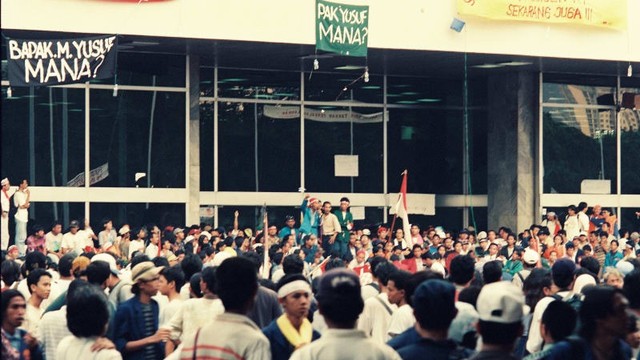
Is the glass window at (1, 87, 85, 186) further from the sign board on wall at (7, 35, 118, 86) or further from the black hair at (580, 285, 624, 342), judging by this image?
the black hair at (580, 285, 624, 342)

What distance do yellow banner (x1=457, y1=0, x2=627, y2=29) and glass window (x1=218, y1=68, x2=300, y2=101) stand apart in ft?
17.2

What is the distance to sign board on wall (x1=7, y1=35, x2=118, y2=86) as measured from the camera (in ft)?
78.4

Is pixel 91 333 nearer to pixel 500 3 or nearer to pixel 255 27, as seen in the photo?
Result: pixel 255 27

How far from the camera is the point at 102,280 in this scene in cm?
1089

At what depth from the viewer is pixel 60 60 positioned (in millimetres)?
24156

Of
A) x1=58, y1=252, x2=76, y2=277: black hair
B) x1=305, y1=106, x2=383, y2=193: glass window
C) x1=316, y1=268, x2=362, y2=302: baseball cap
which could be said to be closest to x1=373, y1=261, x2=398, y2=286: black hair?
x1=58, y1=252, x2=76, y2=277: black hair

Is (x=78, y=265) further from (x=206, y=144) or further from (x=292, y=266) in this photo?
(x=206, y=144)

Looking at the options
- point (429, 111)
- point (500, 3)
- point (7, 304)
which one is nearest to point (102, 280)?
point (7, 304)

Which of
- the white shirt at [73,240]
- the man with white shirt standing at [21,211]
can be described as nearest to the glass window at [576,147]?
the white shirt at [73,240]

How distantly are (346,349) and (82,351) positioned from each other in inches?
73.8

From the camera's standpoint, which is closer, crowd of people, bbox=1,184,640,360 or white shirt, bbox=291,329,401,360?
white shirt, bbox=291,329,401,360

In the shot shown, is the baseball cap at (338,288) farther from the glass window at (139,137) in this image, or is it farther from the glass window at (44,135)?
the glass window at (139,137)

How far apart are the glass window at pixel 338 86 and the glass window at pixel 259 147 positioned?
0.59 m

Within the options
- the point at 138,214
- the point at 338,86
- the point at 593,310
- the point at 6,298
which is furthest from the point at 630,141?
the point at 593,310
